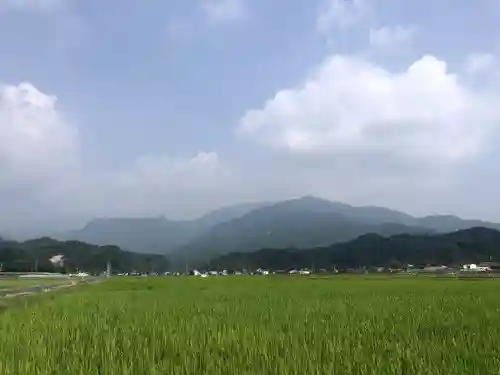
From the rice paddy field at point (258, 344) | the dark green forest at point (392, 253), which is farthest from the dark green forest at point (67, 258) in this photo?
the rice paddy field at point (258, 344)

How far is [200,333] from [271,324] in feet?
Result: 4.47

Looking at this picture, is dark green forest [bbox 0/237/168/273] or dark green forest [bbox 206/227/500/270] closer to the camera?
dark green forest [bbox 0/237/168/273]

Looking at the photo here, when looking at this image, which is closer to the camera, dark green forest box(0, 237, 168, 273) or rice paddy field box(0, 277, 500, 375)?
rice paddy field box(0, 277, 500, 375)

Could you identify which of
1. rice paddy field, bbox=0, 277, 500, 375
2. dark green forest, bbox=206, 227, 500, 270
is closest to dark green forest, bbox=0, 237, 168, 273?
dark green forest, bbox=206, 227, 500, 270

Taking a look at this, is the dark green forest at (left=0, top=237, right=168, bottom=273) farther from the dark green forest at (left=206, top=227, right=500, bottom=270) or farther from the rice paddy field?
the rice paddy field

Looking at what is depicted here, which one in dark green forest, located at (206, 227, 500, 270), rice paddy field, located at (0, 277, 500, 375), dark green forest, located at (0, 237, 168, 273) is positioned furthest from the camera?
dark green forest, located at (206, 227, 500, 270)

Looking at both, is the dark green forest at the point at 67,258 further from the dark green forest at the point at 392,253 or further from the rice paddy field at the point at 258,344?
the rice paddy field at the point at 258,344

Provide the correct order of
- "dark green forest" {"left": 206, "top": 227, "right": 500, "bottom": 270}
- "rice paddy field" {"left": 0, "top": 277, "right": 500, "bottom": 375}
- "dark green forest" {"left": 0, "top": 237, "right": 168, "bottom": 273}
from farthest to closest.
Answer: "dark green forest" {"left": 206, "top": 227, "right": 500, "bottom": 270}, "dark green forest" {"left": 0, "top": 237, "right": 168, "bottom": 273}, "rice paddy field" {"left": 0, "top": 277, "right": 500, "bottom": 375}

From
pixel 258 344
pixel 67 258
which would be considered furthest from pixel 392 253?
pixel 258 344

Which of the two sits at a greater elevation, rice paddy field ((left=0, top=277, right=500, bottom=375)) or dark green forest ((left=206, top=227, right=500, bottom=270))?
dark green forest ((left=206, top=227, right=500, bottom=270))

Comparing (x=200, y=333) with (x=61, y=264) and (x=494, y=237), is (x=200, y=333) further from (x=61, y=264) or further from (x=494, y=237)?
(x=494, y=237)

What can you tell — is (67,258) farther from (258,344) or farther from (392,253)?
(258,344)

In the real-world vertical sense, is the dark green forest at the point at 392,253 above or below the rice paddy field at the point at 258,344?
above

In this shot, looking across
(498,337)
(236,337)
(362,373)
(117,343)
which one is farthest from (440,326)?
(117,343)
